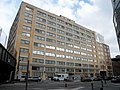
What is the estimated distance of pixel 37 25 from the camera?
56.8 meters

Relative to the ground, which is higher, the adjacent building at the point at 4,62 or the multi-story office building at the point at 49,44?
the multi-story office building at the point at 49,44

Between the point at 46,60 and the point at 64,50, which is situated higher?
the point at 64,50

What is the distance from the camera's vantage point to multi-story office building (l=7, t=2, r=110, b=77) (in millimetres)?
50000

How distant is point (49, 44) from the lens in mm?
57969

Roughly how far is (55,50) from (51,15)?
61.3 ft

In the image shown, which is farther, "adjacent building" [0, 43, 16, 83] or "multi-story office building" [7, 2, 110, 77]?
"multi-story office building" [7, 2, 110, 77]

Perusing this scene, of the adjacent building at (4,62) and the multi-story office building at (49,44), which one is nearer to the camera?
the adjacent building at (4,62)

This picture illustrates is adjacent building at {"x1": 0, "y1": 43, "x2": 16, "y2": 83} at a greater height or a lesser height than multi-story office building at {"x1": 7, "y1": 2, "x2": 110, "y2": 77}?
lesser

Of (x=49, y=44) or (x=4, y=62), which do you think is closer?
(x=4, y=62)

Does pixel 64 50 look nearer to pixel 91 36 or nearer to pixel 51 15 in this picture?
pixel 51 15

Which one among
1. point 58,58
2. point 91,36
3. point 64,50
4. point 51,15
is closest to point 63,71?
point 58,58

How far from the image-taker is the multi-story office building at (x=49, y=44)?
1969 inches

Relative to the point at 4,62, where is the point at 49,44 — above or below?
above

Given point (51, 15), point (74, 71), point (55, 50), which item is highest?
point (51, 15)
